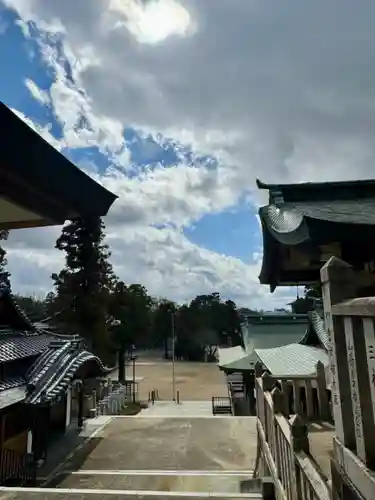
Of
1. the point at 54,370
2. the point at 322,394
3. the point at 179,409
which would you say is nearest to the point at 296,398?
the point at 322,394

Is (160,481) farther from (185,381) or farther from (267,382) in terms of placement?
(185,381)

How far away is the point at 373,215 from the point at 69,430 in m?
12.9

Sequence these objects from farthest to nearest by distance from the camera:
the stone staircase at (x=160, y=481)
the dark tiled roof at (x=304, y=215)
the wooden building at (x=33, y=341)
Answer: the stone staircase at (x=160, y=481) < the dark tiled roof at (x=304, y=215) < the wooden building at (x=33, y=341)

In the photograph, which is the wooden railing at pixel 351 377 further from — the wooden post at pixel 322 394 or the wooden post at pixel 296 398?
the wooden post at pixel 296 398

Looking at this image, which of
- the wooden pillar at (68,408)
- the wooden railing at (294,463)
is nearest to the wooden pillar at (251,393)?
the wooden pillar at (68,408)

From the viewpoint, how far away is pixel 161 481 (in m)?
8.75

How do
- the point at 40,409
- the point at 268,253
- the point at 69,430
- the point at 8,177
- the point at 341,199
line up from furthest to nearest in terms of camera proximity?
the point at 69,430 < the point at 40,409 < the point at 341,199 < the point at 268,253 < the point at 8,177

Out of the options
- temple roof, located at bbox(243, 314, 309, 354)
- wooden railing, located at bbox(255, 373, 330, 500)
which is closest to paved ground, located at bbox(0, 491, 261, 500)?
wooden railing, located at bbox(255, 373, 330, 500)

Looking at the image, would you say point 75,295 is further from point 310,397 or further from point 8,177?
point 8,177

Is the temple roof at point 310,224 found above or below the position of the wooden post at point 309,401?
above

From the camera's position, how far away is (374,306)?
1.73 m

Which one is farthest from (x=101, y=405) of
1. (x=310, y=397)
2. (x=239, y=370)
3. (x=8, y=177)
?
(x=8, y=177)

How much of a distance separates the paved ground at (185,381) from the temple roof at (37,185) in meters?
26.1

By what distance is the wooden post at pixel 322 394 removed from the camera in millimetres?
6473
